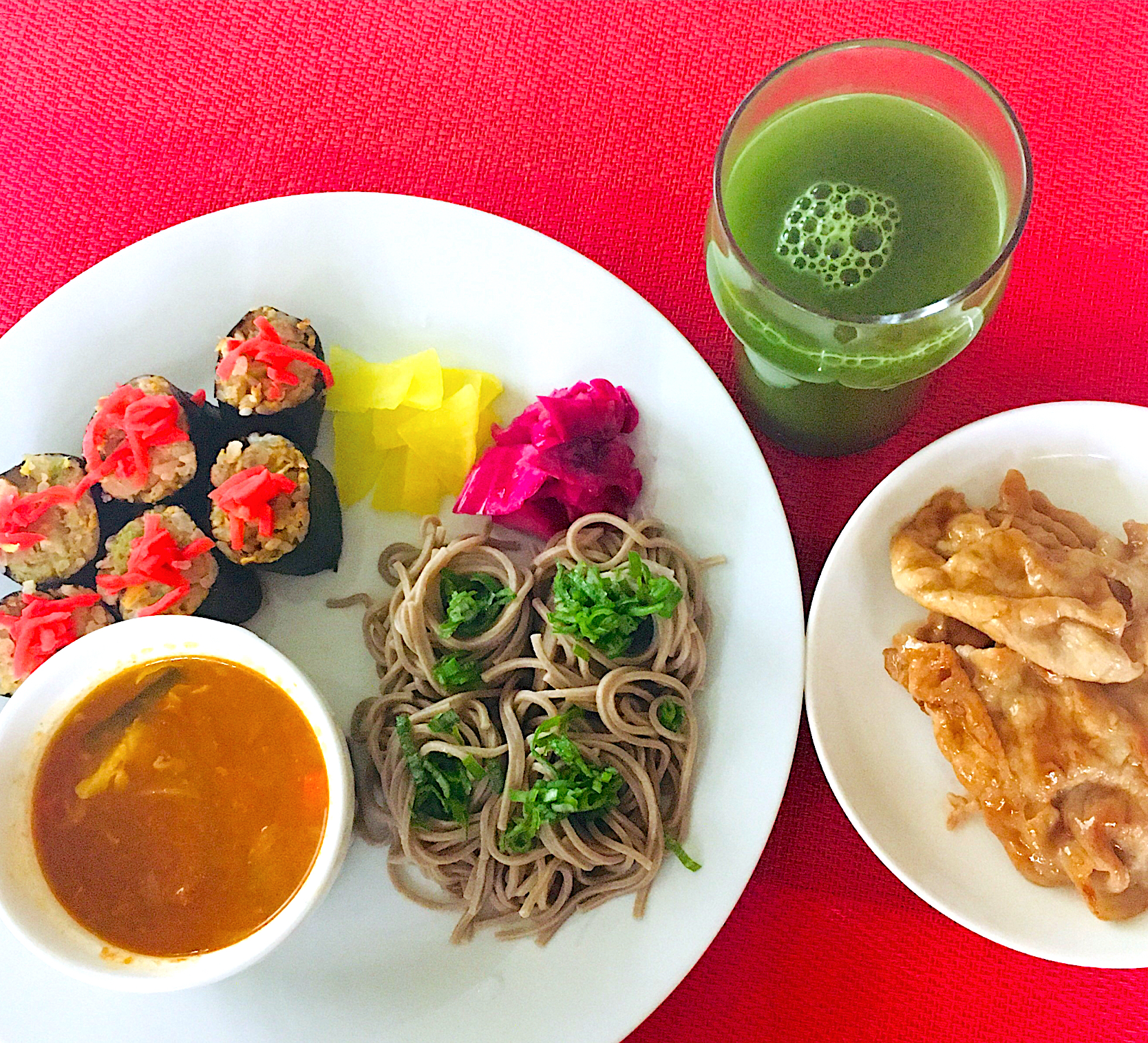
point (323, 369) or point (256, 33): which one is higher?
point (256, 33)

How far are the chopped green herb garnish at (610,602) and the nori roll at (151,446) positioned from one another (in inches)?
28.6

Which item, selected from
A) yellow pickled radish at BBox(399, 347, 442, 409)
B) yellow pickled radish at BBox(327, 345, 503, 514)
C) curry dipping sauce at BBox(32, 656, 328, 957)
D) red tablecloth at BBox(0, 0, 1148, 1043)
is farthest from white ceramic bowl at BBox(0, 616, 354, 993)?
red tablecloth at BBox(0, 0, 1148, 1043)

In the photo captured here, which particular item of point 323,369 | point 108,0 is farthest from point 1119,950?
point 108,0

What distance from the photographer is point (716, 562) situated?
1766mm

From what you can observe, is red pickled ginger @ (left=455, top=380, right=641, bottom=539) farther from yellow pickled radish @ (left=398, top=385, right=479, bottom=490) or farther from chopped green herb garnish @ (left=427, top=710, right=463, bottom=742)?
chopped green herb garnish @ (left=427, top=710, right=463, bottom=742)

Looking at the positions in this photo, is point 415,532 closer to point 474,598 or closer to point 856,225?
point 474,598

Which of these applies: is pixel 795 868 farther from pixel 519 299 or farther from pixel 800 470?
pixel 519 299

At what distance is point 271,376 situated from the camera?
1.80m

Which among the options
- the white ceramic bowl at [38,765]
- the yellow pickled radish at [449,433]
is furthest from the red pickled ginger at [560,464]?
the white ceramic bowl at [38,765]

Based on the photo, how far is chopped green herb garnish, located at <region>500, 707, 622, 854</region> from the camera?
166cm

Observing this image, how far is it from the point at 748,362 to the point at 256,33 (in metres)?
1.42

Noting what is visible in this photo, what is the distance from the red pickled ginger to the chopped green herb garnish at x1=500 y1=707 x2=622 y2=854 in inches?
15.1

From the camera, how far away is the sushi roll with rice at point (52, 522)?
69.6 inches

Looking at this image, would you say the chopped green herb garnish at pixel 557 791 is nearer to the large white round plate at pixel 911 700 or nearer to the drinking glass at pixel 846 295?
the large white round plate at pixel 911 700
